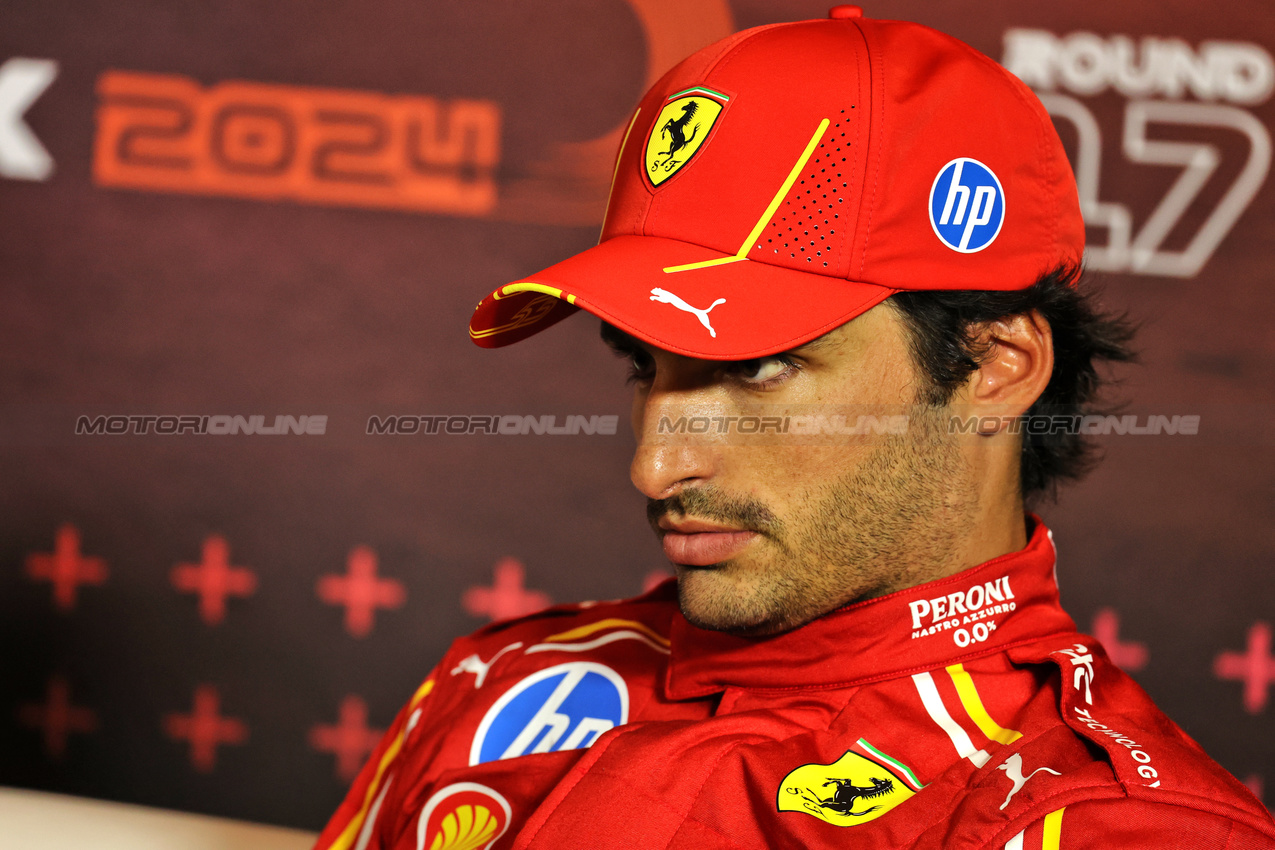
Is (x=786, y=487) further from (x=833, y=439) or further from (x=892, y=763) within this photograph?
(x=892, y=763)

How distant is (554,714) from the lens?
37.5 inches

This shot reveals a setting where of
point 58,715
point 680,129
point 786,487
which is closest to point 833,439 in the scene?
point 786,487

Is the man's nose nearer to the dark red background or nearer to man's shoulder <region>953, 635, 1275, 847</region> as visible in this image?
man's shoulder <region>953, 635, 1275, 847</region>

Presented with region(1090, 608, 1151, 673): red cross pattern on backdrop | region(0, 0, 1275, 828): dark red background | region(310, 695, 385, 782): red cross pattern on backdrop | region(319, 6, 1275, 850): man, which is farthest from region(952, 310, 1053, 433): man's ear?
region(310, 695, 385, 782): red cross pattern on backdrop

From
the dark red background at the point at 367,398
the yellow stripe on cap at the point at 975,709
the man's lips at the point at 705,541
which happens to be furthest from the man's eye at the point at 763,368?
the dark red background at the point at 367,398

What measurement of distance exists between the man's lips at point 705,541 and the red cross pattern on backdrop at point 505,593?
104 centimetres

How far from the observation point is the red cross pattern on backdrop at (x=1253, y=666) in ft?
5.74

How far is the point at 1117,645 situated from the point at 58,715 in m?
1.75

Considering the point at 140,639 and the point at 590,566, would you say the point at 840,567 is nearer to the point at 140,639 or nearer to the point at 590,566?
the point at 590,566

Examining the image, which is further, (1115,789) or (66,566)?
(66,566)

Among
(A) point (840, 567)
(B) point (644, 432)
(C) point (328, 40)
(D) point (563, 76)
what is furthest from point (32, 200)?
(A) point (840, 567)

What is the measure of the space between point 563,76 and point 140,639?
3.81 ft

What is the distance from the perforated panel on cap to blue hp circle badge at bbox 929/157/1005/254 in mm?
65

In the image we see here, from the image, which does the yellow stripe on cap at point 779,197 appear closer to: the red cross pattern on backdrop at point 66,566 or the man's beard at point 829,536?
the man's beard at point 829,536
